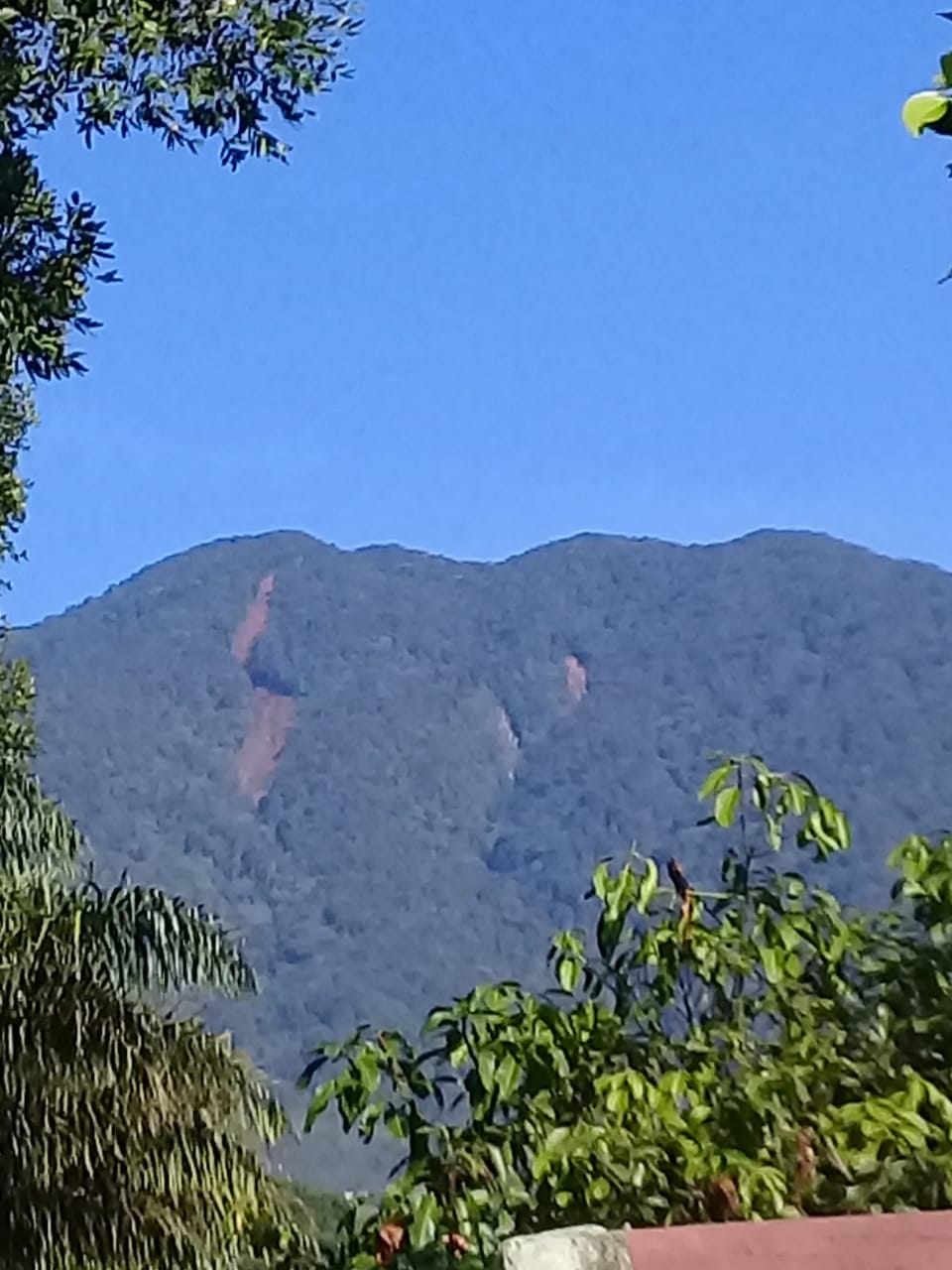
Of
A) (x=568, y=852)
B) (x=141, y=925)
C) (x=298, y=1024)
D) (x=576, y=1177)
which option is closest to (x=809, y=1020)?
(x=576, y=1177)

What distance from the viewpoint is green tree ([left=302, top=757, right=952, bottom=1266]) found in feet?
9.00

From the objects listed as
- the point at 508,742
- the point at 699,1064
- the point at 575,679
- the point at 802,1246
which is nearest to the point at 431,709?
the point at 508,742

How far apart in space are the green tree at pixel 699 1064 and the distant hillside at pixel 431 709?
122 ft

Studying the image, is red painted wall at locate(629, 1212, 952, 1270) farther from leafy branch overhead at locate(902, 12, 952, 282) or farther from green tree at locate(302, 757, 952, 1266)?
leafy branch overhead at locate(902, 12, 952, 282)

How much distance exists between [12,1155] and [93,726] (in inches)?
2439

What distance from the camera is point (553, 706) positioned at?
220 ft

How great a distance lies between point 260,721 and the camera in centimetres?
7219

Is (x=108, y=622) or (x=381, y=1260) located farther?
(x=108, y=622)

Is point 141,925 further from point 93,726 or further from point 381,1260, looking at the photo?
point 93,726

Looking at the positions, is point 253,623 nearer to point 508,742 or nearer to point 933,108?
point 508,742

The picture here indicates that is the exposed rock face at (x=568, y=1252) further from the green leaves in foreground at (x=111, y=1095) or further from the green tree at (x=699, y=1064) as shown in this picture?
the green leaves in foreground at (x=111, y=1095)

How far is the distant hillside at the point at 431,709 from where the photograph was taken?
50812 mm

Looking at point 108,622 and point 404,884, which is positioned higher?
point 108,622

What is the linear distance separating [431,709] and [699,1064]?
69599 millimetres
